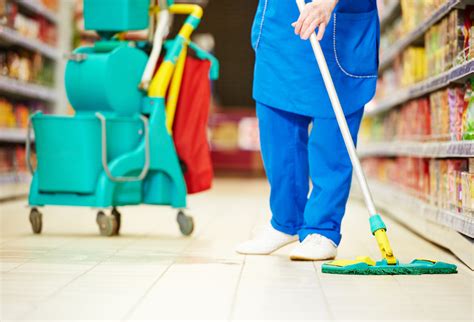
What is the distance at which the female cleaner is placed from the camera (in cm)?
290

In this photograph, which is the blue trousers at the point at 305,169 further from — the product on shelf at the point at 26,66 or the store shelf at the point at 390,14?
the product on shelf at the point at 26,66

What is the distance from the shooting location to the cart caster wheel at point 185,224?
3.72 metres

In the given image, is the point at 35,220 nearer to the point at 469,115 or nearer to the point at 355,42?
the point at 355,42

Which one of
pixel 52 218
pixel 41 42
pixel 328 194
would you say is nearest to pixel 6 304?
pixel 328 194

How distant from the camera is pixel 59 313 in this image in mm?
→ 1871

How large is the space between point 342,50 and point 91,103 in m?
1.25

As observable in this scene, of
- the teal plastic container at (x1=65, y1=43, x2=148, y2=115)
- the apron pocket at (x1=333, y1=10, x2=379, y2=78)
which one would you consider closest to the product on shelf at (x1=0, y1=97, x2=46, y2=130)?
the teal plastic container at (x1=65, y1=43, x2=148, y2=115)

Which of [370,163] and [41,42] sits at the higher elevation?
[41,42]

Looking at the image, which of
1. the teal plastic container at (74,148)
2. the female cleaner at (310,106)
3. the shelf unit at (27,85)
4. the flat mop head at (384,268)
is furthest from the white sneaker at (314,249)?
the shelf unit at (27,85)

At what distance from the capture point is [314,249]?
112 inches

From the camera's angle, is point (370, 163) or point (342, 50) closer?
point (342, 50)

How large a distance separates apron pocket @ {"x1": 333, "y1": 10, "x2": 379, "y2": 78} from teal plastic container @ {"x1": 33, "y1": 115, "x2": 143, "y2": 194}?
1.12 meters

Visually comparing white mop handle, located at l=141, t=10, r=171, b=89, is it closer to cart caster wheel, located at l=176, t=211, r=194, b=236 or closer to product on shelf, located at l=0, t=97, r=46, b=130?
cart caster wheel, located at l=176, t=211, r=194, b=236

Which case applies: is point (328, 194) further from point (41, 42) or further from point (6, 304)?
point (41, 42)
